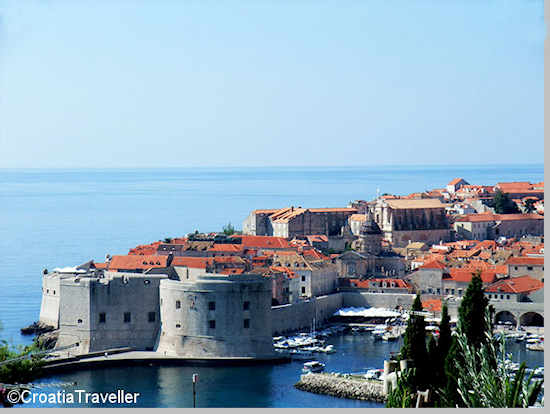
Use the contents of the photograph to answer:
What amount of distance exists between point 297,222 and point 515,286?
1225cm

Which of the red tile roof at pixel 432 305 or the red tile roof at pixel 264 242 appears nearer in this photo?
the red tile roof at pixel 432 305

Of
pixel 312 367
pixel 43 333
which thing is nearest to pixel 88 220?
pixel 43 333

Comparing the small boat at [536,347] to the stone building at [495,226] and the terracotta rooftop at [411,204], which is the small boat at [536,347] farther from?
the stone building at [495,226]

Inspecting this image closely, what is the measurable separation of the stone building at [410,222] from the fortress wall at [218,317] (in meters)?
17.0

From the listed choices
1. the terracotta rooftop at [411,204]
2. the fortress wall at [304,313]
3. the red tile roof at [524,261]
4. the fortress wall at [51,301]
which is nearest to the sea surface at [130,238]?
the fortress wall at [51,301]

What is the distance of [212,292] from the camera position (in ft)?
63.2

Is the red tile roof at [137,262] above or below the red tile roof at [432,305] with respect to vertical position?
above

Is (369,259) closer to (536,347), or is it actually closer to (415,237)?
(415,237)

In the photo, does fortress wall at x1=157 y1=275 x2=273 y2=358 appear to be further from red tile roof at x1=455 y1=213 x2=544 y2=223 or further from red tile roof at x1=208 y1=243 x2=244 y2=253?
red tile roof at x1=455 y1=213 x2=544 y2=223

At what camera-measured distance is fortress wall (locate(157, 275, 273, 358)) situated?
19.3 meters

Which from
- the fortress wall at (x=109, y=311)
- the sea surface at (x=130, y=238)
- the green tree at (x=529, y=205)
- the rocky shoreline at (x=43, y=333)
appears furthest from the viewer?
the green tree at (x=529, y=205)

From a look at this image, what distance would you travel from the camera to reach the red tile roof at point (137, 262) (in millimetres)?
26378

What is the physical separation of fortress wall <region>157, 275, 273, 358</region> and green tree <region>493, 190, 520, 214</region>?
76.6ft

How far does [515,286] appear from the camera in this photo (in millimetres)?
25453
